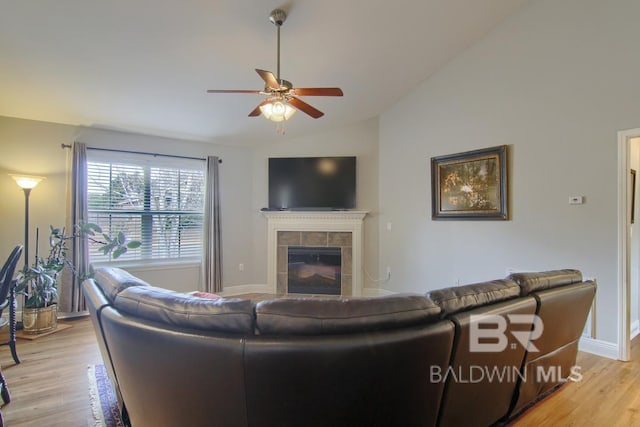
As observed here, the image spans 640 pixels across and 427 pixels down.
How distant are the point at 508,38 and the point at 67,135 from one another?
→ 546 centimetres

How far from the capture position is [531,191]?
10.7 ft

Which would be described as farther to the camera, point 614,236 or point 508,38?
point 508,38

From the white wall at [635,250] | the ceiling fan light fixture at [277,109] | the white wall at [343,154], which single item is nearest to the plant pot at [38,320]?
the white wall at [343,154]

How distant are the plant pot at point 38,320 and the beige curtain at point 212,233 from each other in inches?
70.9

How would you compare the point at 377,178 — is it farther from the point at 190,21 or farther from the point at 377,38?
the point at 190,21

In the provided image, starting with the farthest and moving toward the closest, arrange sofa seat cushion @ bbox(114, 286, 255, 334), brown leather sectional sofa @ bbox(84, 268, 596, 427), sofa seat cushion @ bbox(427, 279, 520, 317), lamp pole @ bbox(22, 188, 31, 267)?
1. lamp pole @ bbox(22, 188, 31, 267)
2. sofa seat cushion @ bbox(427, 279, 520, 317)
3. sofa seat cushion @ bbox(114, 286, 255, 334)
4. brown leather sectional sofa @ bbox(84, 268, 596, 427)

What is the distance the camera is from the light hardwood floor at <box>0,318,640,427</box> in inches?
75.2

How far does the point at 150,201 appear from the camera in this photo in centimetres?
444

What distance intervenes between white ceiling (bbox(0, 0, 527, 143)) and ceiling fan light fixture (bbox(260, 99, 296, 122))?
31.1 inches

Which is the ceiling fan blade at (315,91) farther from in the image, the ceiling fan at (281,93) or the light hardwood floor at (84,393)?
the light hardwood floor at (84,393)

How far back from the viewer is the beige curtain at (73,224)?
3734 mm

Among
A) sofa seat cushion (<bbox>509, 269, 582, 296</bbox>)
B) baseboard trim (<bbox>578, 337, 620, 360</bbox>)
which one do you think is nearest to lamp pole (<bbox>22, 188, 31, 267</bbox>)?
sofa seat cushion (<bbox>509, 269, 582, 296</bbox>)

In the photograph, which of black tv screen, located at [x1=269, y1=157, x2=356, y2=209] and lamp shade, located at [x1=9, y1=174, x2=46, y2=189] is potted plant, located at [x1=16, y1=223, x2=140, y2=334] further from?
black tv screen, located at [x1=269, y1=157, x2=356, y2=209]

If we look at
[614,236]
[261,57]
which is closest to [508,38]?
[614,236]
